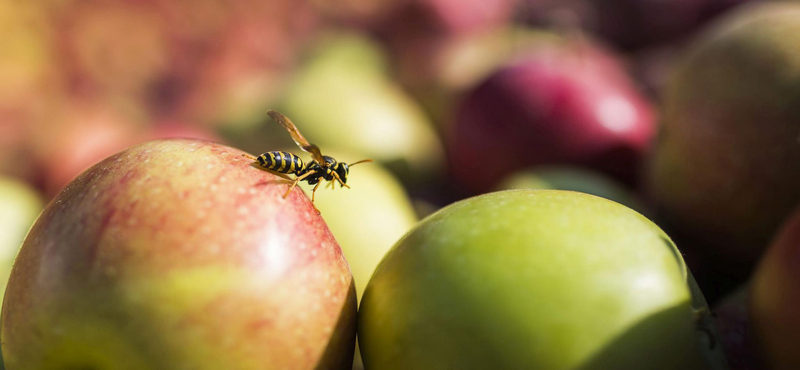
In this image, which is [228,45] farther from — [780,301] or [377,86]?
[780,301]

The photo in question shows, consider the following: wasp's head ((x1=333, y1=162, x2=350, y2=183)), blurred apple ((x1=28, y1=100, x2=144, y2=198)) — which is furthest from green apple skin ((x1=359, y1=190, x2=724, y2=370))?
blurred apple ((x1=28, y1=100, x2=144, y2=198))

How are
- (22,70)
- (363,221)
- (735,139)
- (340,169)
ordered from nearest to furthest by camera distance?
(340,169), (735,139), (363,221), (22,70)

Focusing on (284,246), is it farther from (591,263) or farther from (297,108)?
(297,108)

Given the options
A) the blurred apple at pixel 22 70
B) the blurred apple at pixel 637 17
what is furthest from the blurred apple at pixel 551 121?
the blurred apple at pixel 22 70

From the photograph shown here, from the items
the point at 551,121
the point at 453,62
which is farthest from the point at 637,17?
the point at 551,121

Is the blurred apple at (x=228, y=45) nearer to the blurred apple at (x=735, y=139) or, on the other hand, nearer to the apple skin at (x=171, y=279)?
the blurred apple at (x=735, y=139)

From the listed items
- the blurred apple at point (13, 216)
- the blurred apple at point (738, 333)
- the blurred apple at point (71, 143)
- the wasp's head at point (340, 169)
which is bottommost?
the blurred apple at point (738, 333)

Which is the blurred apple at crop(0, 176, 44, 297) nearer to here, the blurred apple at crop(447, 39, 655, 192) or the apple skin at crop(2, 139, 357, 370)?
the apple skin at crop(2, 139, 357, 370)
